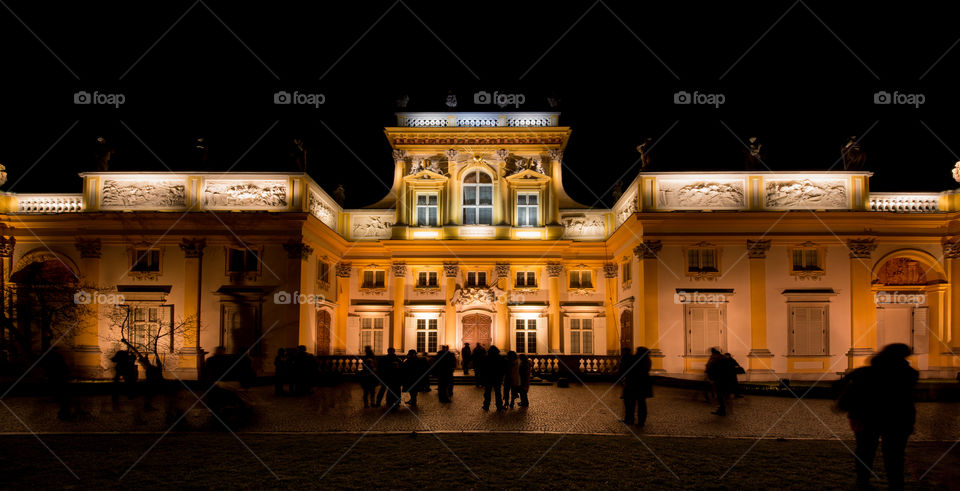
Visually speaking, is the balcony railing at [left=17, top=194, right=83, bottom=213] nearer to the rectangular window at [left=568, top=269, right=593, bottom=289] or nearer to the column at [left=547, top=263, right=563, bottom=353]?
the column at [left=547, top=263, right=563, bottom=353]

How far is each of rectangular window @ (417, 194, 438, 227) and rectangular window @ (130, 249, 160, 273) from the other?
1076 centimetres

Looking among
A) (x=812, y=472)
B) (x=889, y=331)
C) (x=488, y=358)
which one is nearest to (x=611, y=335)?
(x=889, y=331)

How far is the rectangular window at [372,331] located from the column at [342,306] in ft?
2.61

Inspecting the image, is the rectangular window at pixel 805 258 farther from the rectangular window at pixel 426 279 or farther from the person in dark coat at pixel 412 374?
the person in dark coat at pixel 412 374

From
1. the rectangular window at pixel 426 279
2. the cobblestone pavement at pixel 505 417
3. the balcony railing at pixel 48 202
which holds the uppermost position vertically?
the balcony railing at pixel 48 202

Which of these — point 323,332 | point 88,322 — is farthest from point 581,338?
point 88,322

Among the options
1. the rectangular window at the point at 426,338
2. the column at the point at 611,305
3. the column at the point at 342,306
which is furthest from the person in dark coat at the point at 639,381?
the column at the point at 342,306

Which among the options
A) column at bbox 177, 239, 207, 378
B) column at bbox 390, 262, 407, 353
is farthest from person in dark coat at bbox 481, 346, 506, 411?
column at bbox 390, 262, 407, 353

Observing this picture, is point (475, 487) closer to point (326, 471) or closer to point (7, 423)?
point (326, 471)

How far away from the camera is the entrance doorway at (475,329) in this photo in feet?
98.2

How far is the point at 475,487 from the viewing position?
312 inches

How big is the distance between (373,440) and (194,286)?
644 inches

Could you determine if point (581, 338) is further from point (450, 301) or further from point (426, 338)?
point (426, 338)

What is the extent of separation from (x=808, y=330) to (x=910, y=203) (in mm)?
6321
